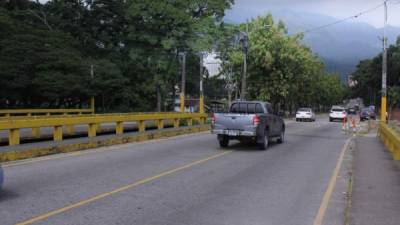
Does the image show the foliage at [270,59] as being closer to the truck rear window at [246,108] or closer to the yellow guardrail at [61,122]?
the yellow guardrail at [61,122]

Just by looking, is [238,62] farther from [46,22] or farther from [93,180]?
[93,180]

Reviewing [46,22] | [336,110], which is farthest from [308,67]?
[46,22]

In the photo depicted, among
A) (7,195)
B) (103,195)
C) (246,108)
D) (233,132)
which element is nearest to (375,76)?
(246,108)

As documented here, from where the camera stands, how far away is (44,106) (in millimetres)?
48406

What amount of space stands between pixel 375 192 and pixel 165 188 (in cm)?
407

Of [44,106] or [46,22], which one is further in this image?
[46,22]

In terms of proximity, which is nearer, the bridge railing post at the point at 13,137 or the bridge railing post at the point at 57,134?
the bridge railing post at the point at 13,137

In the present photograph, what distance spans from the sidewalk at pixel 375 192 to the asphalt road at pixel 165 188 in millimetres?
704

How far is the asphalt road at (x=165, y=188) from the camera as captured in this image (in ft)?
27.5

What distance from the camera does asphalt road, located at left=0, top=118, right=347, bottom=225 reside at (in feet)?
27.5

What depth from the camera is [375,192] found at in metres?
10.8

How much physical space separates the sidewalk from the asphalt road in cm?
70

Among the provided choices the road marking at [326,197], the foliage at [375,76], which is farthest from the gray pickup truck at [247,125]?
the foliage at [375,76]

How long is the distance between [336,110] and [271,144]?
130 feet
